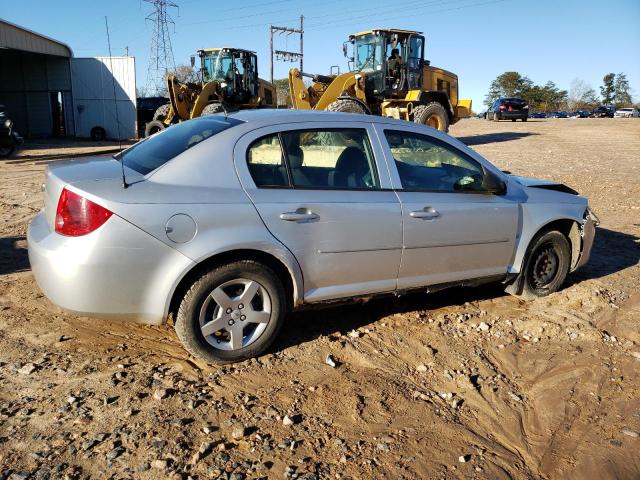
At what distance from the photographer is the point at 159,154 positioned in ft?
12.4

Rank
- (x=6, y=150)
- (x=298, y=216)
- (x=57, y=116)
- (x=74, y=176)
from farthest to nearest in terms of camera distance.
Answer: (x=57, y=116) → (x=6, y=150) → (x=298, y=216) → (x=74, y=176)

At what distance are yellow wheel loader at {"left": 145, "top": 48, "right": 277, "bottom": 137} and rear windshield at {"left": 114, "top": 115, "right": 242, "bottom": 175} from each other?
14322 mm

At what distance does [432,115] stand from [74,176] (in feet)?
52.6

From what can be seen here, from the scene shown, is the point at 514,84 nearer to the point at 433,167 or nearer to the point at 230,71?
the point at 230,71

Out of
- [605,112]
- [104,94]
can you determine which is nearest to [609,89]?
[605,112]

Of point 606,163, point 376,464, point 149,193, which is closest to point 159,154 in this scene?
point 149,193

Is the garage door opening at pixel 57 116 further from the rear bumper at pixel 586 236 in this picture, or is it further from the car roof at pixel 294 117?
the rear bumper at pixel 586 236

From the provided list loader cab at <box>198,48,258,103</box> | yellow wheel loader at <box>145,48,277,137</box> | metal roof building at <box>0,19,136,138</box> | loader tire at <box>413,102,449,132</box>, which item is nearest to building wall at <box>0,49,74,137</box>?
metal roof building at <box>0,19,136,138</box>

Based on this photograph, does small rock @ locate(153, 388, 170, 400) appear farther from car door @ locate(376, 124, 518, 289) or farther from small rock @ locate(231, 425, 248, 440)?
car door @ locate(376, 124, 518, 289)

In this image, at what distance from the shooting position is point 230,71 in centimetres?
1950

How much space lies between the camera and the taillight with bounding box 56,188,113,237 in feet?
10.6

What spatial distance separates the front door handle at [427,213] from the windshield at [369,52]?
46.2 ft

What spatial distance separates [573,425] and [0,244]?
5915 mm

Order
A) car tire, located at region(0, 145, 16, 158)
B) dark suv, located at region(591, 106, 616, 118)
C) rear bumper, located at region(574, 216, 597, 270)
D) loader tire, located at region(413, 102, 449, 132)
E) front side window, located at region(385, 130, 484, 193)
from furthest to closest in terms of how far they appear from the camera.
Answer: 1. dark suv, located at region(591, 106, 616, 118)
2. loader tire, located at region(413, 102, 449, 132)
3. car tire, located at region(0, 145, 16, 158)
4. rear bumper, located at region(574, 216, 597, 270)
5. front side window, located at region(385, 130, 484, 193)
